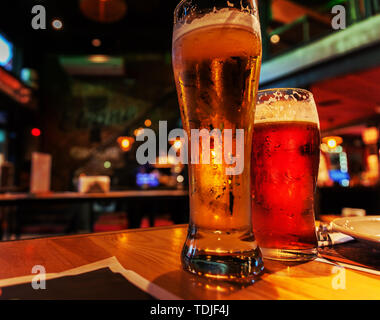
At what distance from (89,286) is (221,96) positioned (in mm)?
329

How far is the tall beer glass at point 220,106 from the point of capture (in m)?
0.43

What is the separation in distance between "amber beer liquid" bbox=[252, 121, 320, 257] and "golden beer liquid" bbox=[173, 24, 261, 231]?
116 mm

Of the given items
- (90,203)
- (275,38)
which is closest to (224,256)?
(90,203)

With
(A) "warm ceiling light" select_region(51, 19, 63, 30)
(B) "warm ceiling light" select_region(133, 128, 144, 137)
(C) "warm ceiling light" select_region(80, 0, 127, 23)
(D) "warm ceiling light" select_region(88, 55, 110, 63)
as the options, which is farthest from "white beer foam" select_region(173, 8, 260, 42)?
(D) "warm ceiling light" select_region(88, 55, 110, 63)

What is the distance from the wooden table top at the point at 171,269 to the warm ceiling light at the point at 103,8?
4.78m

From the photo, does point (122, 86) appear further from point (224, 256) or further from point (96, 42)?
point (224, 256)

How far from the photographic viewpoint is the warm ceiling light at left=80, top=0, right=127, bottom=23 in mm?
4445

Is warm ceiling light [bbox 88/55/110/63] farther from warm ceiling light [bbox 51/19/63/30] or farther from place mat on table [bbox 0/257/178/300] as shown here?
place mat on table [bbox 0/257/178/300]

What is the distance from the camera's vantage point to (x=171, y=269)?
429mm

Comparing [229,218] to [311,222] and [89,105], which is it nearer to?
[311,222]

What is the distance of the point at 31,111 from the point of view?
8.66 m

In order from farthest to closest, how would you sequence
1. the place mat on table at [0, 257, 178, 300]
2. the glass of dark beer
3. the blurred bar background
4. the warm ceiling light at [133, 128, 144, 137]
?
the warm ceiling light at [133, 128, 144, 137] < the blurred bar background < the glass of dark beer < the place mat on table at [0, 257, 178, 300]

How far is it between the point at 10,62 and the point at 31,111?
1.47 meters

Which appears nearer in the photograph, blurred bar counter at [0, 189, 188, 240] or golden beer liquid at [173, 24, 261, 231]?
golden beer liquid at [173, 24, 261, 231]
